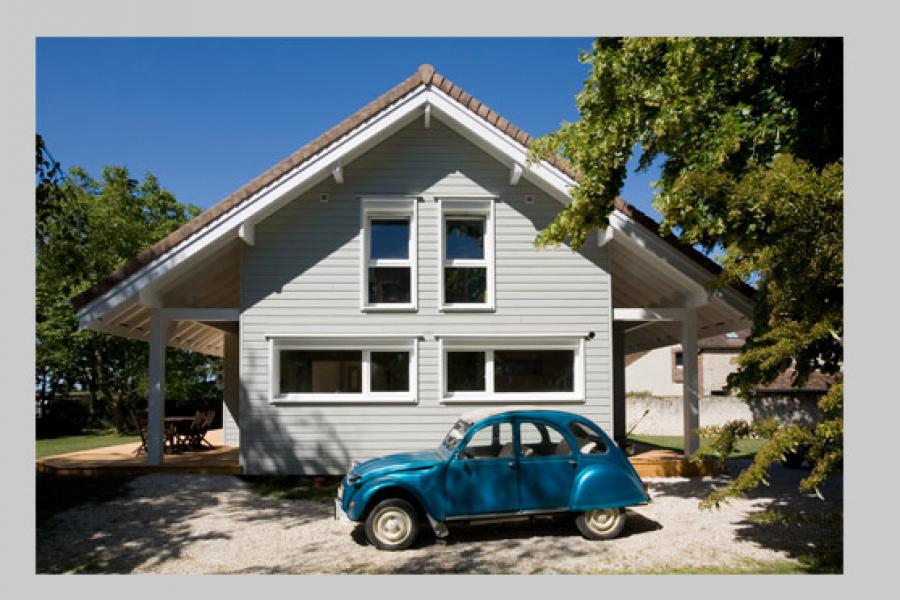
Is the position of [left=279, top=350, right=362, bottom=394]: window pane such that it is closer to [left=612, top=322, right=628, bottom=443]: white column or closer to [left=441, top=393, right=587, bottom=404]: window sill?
[left=441, top=393, right=587, bottom=404]: window sill

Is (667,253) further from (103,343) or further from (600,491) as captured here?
(103,343)

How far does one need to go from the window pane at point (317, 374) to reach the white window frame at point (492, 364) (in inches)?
66.3

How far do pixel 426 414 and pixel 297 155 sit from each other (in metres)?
5.21

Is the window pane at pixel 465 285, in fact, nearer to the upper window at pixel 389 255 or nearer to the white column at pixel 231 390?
the upper window at pixel 389 255

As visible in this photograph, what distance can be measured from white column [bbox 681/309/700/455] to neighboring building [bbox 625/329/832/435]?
0.56 meters

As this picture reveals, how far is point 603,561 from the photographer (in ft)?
24.2

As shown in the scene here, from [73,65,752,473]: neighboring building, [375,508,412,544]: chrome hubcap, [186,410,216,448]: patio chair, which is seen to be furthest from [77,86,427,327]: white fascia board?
[375,508,412,544]: chrome hubcap

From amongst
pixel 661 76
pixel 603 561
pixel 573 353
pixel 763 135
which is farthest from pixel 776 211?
pixel 573 353

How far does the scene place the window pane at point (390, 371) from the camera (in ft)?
41.2

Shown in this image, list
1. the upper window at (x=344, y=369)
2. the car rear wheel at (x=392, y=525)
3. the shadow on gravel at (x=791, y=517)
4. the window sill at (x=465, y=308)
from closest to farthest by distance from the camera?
the shadow on gravel at (x=791, y=517)
the car rear wheel at (x=392, y=525)
the upper window at (x=344, y=369)
the window sill at (x=465, y=308)

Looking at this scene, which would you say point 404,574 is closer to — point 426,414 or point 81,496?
point 426,414

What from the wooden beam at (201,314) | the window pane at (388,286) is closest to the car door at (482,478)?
the window pane at (388,286)

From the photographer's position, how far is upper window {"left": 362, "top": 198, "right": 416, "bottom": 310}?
12.6 m

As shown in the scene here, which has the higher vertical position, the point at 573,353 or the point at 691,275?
the point at 691,275
